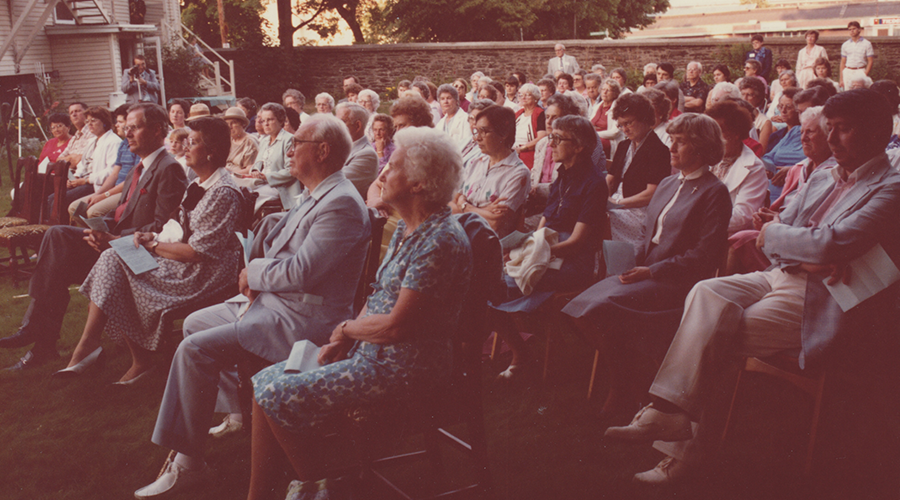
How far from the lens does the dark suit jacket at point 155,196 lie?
170 inches

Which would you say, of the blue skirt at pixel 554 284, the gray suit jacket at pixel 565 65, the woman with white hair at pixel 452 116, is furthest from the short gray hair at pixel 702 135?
the gray suit jacket at pixel 565 65

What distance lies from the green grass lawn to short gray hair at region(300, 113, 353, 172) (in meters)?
1.32

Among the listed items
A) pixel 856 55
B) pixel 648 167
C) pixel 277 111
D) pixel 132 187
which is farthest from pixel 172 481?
pixel 856 55

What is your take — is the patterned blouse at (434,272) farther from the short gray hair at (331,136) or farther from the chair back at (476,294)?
the short gray hair at (331,136)

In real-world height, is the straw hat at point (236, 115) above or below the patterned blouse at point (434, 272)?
above

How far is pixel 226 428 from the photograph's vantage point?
3592mm

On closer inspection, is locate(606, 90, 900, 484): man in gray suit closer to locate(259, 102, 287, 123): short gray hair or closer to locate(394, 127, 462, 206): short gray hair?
locate(394, 127, 462, 206): short gray hair

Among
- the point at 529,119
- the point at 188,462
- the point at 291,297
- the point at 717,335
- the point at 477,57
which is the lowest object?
the point at 188,462

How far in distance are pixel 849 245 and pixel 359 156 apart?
330cm

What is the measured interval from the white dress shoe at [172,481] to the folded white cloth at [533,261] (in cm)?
174

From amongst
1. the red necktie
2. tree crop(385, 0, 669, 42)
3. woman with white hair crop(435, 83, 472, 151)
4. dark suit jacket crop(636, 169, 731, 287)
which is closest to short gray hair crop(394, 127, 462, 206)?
dark suit jacket crop(636, 169, 731, 287)

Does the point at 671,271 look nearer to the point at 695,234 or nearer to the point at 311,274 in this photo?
the point at 695,234

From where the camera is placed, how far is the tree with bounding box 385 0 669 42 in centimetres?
2750

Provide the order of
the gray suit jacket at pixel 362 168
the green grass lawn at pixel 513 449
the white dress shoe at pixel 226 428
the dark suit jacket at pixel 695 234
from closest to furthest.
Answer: the green grass lawn at pixel 513 449
the dark suit jacket at pixel 695 234
the white dress shoe at pixel 226 428
the gray suit jacket at pixel 362 168
